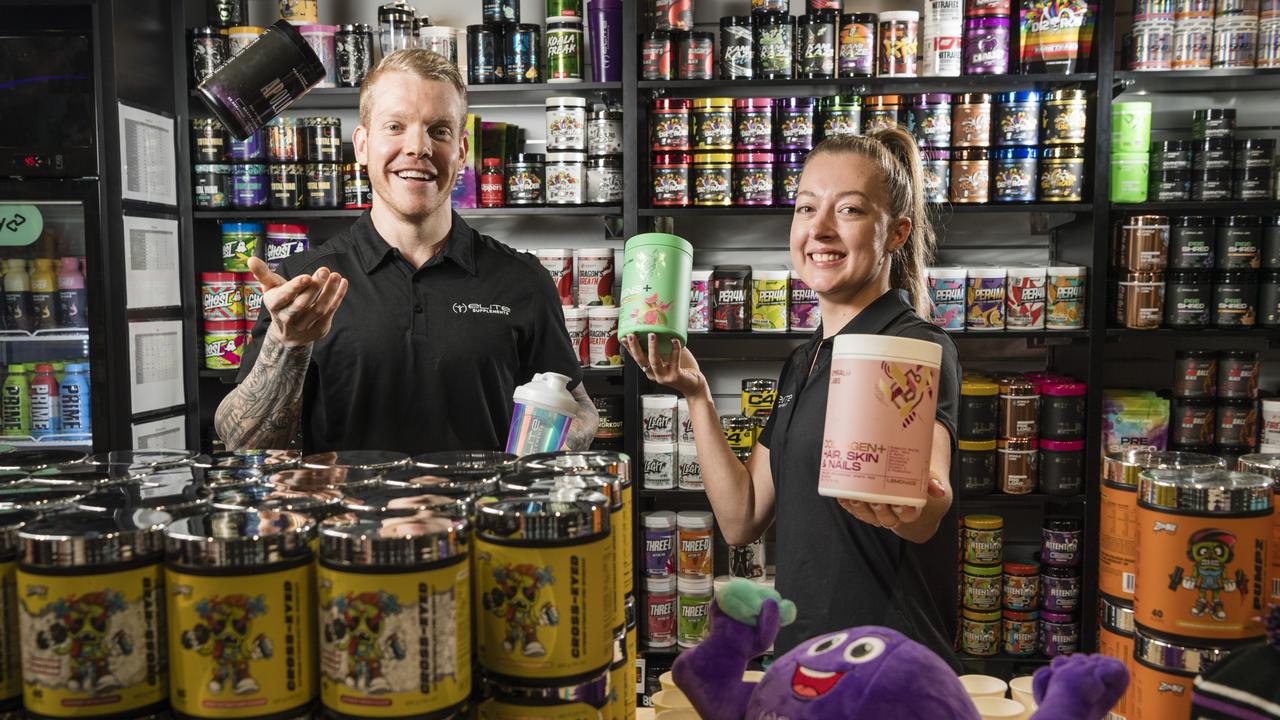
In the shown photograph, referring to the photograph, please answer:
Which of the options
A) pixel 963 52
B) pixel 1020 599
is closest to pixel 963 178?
pixel 963 52

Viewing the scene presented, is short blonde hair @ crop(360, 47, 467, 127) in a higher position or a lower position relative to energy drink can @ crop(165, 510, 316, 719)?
higher

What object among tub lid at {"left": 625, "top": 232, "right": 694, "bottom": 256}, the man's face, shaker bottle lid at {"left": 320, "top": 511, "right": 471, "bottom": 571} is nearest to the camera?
shaker bottle lid at {"left": 320, "top": 511, "right": 471, "bottom": 571}

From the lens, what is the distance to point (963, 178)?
320 cm

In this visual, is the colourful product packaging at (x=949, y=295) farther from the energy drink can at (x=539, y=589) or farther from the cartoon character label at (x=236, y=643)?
the cartoon character label at (x=236, y=643)

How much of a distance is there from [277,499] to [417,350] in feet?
3.38

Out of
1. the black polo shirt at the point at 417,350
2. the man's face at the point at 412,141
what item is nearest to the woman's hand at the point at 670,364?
the black polo shirt at the point at 417,350

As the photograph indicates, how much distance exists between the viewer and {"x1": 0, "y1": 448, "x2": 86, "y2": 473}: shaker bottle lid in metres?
1.18

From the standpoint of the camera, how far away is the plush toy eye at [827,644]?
94 cm

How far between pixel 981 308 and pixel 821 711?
8.49ft

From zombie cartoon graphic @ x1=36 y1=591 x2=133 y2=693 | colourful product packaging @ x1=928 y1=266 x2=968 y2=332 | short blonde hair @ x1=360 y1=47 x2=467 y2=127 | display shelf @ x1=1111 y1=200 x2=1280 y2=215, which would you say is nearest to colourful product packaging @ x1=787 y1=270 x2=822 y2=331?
colourful product packaging @ x1=928 y1=266 x2=968 y2=332

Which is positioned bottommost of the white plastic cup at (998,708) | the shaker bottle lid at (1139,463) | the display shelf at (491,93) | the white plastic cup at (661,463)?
the white plastic cup at (661,463)

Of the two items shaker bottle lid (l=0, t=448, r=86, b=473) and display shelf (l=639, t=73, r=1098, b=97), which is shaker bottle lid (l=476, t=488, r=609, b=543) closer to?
shaker bottle lid (l=0, t=448, r=86, b=473)

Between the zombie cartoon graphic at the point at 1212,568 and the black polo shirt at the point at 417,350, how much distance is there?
1.26m

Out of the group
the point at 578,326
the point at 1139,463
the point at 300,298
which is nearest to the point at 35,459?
the point at 300,298
